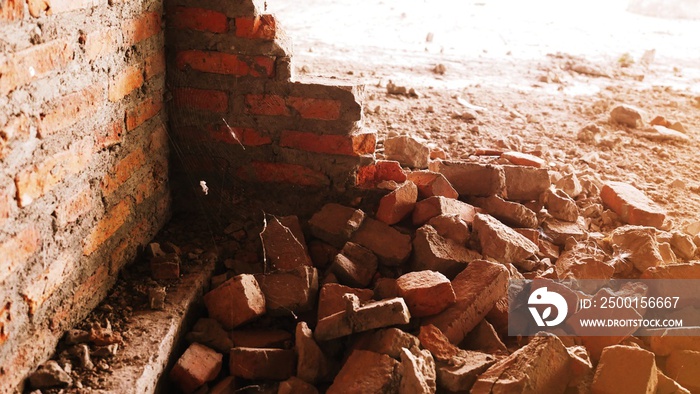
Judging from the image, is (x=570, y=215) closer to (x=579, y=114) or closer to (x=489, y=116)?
(x=489, y=116)

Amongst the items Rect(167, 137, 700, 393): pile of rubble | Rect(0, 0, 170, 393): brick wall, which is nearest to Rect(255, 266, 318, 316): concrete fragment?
Rect(167, 137, 700, 393): pile of rubble

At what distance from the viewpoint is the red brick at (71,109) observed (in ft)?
5.68

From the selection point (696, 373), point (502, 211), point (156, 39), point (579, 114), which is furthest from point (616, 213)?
point (156, 39)

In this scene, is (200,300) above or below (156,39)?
below

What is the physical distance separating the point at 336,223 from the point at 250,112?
62 centimetres

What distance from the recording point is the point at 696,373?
1.92 metres

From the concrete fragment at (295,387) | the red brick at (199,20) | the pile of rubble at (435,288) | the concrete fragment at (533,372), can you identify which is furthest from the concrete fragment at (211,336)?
the red brick at (199,20)

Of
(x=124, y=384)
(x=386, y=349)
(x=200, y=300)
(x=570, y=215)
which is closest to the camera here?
(x=124, y=384)

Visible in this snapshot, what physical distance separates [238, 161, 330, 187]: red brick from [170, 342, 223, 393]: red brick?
88cm

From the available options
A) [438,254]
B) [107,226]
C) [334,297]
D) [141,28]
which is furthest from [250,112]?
[438,254]

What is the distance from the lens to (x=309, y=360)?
1976 mm

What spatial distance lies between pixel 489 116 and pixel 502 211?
1515 millimetres

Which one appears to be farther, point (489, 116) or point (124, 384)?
point (489, 116)

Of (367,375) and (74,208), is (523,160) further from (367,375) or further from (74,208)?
(74,208)
